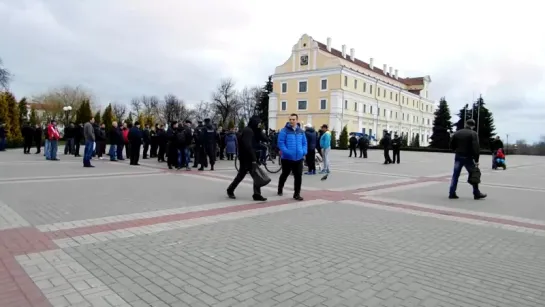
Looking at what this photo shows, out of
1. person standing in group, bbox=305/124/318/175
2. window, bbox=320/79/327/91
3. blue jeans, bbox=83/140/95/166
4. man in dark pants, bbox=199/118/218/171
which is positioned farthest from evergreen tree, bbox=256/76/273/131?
blue jeans, bbox=83/140/95/166

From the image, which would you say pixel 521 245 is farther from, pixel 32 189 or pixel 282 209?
pixel 32 189

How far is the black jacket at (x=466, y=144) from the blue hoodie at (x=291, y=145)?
4125 mm

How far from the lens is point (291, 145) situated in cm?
931

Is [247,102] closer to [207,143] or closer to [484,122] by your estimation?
[484,122]

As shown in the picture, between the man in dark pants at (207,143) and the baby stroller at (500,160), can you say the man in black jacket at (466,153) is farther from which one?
the baby stroller at (500,160)

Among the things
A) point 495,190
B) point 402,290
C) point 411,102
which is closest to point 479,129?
point 411,102

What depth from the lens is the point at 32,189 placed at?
9.42 meters

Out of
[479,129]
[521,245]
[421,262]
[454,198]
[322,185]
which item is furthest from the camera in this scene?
[479,129]

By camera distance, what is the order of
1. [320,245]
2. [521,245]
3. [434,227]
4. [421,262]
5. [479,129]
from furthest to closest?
[479,129], [434,227], [521,245], [320,245], [421,262]

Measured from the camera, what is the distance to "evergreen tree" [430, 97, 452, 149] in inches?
2719

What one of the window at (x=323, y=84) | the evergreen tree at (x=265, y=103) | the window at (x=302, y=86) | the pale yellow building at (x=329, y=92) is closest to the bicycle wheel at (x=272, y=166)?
the pale yellow building at (x=329, y=92)

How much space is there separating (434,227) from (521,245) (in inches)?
51.8

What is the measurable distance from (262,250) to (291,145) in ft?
14.7

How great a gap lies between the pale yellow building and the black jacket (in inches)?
2539
